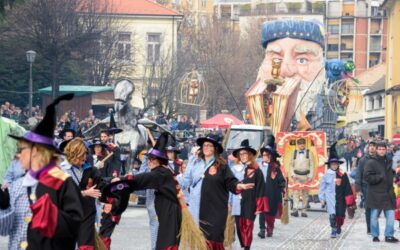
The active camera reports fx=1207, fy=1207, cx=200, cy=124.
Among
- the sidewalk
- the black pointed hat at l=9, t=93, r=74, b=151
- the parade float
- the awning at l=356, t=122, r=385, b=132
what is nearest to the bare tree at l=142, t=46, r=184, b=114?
the parade float

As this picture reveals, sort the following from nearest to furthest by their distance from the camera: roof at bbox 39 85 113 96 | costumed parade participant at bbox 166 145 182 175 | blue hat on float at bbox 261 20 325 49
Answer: costumed parade participant at bbox 166 145 182 175, roof at bbox 39 85 113 96, blue hat on float at bbox 261 20 325 49

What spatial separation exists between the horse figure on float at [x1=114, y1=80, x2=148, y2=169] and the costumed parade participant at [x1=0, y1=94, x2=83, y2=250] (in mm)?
18892

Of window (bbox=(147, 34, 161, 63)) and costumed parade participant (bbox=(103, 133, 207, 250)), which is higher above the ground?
window (bbox=(147, 34, 161, 63))

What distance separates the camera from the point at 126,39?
213 feet

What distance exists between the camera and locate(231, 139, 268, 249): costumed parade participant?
1684 cm

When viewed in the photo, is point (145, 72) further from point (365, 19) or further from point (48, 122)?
point (365, 19)

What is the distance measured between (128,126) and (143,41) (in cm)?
4213

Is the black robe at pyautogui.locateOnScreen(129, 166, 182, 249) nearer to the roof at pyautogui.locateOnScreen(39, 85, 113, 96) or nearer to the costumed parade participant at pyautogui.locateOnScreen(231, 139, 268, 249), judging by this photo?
the costumed parade participant at pyautogui.locateOnScreen(231, 139, 268, 249)

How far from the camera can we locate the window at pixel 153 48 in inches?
2589

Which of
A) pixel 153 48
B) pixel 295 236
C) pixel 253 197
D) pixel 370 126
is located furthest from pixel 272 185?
pixel 370 126

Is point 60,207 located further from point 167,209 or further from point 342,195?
point 342,195

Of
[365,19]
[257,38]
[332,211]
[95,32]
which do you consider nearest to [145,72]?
[95,32]

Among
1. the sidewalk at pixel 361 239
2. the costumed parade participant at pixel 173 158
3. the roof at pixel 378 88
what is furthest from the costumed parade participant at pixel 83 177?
the roof at pixel 378 88

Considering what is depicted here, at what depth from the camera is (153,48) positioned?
69562 mm
